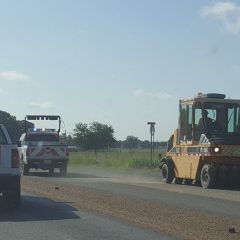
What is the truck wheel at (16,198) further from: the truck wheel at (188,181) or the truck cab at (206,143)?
the truck wheel at (188,181)

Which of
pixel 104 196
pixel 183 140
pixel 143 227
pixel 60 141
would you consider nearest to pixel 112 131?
pixel 60 141

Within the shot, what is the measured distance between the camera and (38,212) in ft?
48.6

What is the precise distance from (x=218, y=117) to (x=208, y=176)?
2.59 m

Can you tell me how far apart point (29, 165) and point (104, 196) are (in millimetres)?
15104

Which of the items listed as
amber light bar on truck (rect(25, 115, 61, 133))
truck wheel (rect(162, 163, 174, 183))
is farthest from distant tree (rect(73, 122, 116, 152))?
truck wheel (rect(162, 163, 174, 183))

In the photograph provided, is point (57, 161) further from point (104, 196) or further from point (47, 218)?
point (47, 218)

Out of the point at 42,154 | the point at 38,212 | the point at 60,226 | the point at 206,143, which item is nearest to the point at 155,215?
the point at 60,226

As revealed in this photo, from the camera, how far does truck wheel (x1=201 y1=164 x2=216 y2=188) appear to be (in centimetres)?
2241

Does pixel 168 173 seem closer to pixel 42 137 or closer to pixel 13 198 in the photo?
pixel 42 137

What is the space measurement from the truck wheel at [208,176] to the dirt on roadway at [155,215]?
4.61m

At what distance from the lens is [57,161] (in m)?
33.4

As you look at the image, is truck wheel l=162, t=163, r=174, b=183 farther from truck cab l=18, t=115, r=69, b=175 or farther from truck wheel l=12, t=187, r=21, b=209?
truck wheel l=12, t=187, r=21, b=209

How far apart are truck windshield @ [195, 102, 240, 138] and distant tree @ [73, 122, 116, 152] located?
245 ft

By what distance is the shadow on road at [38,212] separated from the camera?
13.8 metres
